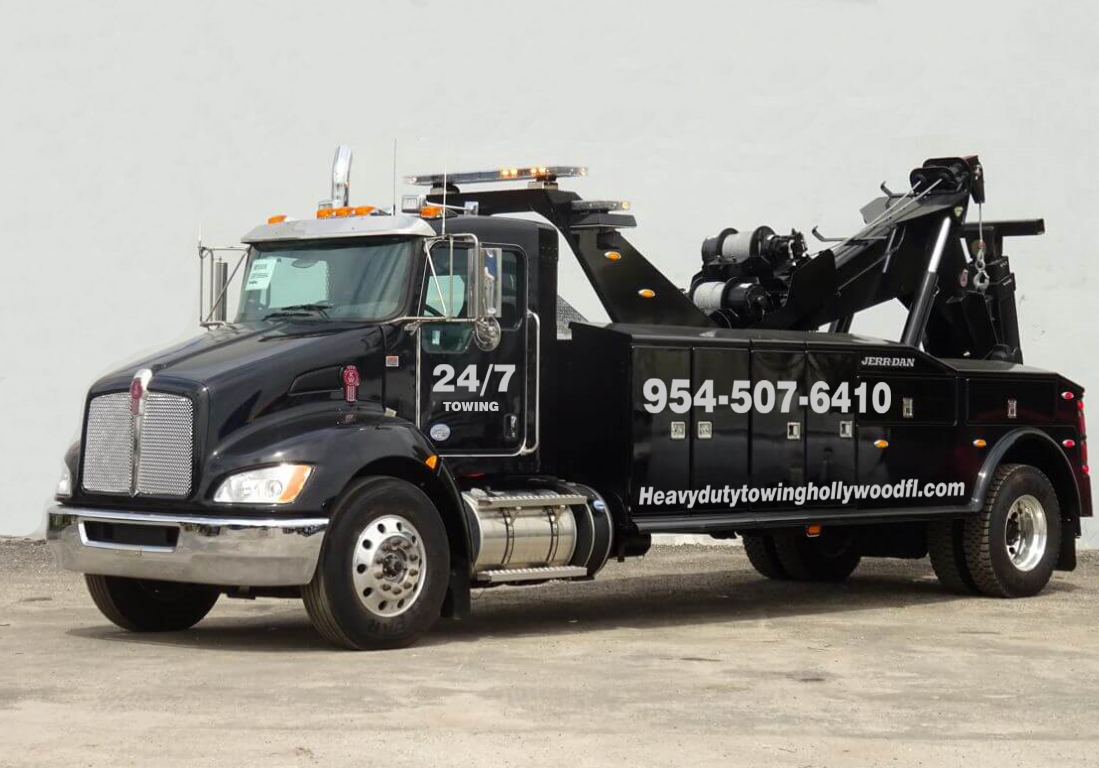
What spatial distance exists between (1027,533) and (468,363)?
577cm

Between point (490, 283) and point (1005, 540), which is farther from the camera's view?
point (1005, 540)

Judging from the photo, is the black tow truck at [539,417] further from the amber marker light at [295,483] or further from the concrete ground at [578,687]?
the concrete ground at [578,687]

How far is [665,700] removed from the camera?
8.89m

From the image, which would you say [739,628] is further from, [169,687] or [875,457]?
[169,687]

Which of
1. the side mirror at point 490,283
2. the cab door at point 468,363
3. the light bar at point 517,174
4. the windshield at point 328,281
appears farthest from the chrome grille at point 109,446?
the light bar at point 517,174

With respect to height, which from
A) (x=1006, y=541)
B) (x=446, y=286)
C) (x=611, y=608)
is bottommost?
(x=611, y=608)

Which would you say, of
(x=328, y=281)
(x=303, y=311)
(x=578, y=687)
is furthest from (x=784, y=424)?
(x=578, y=687)

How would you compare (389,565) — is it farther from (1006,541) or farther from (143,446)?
(1006,541)

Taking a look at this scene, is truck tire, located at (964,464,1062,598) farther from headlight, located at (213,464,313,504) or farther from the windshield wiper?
headlight, located at (213,464,313,504)

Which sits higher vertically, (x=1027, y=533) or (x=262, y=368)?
(x=262, y=368)

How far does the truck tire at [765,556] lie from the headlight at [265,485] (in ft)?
21.6

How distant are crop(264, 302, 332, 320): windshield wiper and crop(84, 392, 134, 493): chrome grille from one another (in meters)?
1.26

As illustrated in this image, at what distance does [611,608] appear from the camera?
45.4 ft

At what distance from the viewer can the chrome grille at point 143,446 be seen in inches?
419
